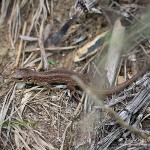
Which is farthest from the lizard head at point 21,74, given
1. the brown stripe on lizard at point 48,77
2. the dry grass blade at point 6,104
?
the dry grass blade at point 6,104

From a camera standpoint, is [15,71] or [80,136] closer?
[80,136]

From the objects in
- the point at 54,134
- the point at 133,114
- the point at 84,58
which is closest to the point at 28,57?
the point at 84,58

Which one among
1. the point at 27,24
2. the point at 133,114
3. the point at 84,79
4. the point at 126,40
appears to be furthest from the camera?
the point at 27,24

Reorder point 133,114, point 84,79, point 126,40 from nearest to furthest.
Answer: point 133,114
point 84,79
point 126,40

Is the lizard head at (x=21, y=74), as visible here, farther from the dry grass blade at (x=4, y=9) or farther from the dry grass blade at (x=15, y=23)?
the dry grass blade at (x=4, y=9)

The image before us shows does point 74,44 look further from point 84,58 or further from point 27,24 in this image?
point 27,24

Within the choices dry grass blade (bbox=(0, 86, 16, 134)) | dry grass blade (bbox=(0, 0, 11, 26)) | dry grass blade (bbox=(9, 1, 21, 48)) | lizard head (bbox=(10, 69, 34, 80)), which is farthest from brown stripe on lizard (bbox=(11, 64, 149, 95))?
dry grass blade (bbox=(0, 0, 11, 26))

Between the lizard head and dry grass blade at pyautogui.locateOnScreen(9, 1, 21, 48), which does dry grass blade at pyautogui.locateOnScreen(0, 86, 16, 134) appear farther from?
dry grass blade at pyautogui.locateOnScreen(9, 1, 21, 48)

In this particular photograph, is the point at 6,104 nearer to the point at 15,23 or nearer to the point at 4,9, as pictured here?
the point at 15,23
